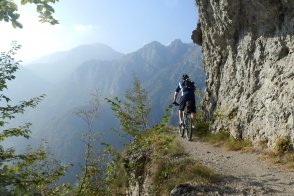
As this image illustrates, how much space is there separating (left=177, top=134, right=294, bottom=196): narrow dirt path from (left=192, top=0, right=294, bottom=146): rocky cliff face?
4.40 ft

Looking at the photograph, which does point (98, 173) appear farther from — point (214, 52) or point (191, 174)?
point (191, 174)

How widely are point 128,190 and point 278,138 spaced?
5.89m

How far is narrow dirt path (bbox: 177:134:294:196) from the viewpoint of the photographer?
31.4ft

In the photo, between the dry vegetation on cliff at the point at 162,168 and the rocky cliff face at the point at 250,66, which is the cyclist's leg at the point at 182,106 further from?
the dry vegetation on cliff at the point at 162,168

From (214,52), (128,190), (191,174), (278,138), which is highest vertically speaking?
(214,52)

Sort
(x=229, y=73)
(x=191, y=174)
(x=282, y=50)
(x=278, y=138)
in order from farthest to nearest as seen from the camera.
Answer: (x=229, y=73) → (x=282, y=50) → (x=278, y=138) → (x=191, y=174)

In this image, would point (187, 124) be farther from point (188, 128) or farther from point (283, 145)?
point (283, 145)

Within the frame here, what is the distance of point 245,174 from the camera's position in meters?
11.2

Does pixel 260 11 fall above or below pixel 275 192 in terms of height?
above

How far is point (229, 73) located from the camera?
61.4 ft

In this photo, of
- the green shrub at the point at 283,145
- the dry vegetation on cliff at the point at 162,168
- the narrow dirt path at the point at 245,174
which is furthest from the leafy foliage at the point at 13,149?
the green shrub at the point at 283,145

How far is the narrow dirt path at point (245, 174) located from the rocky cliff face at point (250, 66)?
1341 millimetres

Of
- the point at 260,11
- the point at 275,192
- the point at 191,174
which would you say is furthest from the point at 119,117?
the point at 260,11

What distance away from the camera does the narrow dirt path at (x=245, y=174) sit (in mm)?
9562
